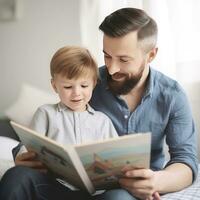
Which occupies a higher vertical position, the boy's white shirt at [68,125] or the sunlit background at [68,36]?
the sunlit background at [68,36]

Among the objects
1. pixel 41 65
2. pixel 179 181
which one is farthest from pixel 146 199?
pixel 41 65

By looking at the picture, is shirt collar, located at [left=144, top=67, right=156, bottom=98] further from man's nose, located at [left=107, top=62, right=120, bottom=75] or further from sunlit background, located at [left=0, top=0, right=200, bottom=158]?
sunlit background, located at [left=0, top=0, right=200, bottom=158]

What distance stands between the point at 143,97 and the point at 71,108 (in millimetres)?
254

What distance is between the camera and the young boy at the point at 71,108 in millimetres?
1161

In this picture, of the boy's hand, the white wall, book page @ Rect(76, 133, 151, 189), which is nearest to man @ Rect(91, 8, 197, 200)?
book page @ Rect(76, 133, 151, 189)

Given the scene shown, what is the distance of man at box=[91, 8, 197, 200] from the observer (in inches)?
47.2

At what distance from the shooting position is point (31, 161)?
1113mm

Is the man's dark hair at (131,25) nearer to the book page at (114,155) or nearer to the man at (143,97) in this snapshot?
the man at (143,97)

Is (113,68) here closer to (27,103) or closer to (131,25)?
(131,25)

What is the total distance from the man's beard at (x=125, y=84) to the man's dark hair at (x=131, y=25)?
100 millimetres

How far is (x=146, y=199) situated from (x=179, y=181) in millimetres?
146

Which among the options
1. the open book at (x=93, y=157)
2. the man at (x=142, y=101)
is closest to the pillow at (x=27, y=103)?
the man at (x=142, y=101)

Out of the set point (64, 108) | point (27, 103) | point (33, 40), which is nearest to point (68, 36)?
point (33, 40)

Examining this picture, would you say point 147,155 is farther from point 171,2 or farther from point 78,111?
point 171,2
